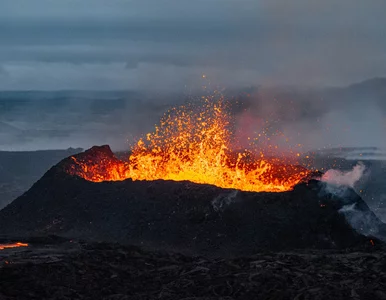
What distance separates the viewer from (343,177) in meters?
39.5

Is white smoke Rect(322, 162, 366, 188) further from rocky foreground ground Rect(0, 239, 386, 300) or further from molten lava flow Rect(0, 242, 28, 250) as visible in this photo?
molten lava flow Rect(0, 242, 28, 250)

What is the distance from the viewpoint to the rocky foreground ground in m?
26.8

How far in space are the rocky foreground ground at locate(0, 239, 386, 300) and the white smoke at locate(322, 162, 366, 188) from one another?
5967mm

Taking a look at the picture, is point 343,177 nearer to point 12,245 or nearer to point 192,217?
point 192,217

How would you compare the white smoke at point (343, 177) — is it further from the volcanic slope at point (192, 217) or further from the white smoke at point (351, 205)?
the volcanic slope at point (192, 217)

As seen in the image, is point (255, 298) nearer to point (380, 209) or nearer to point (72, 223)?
point (72, 223)

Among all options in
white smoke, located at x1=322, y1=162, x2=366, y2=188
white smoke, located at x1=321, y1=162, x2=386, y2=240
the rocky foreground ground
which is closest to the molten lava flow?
the rocky foreground ground

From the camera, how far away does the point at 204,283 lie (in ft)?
93.0

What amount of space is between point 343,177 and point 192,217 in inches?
324

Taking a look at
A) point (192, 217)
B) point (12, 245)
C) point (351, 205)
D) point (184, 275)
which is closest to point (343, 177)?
point (351, 205)

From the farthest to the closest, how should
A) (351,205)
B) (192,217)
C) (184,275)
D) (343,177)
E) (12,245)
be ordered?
(343,177) → (192,217) → (351,205) → (12,245) → (184,275)

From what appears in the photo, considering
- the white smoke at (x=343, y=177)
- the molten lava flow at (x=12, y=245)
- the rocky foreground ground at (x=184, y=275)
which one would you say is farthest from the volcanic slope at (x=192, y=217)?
the molten lava flow at (x=12, y=245)

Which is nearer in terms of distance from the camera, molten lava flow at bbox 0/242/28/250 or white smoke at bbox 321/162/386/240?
molten lava flow at bbox 0/242/28/250

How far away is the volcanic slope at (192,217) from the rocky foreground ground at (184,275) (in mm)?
3027
